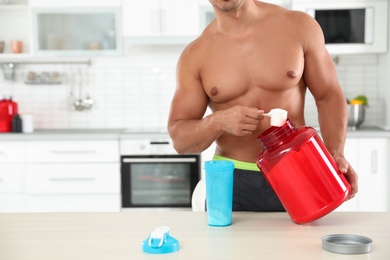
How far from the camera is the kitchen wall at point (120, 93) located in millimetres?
4605

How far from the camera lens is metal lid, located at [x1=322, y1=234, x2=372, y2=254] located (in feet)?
4.96

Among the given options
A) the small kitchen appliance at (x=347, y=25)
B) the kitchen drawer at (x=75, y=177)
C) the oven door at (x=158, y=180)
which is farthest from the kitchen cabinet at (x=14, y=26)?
the small kitchen appliance at (x=347, y=25)

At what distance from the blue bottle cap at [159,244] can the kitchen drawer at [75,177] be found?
262 centimetres

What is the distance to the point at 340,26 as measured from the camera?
4168 millimetres

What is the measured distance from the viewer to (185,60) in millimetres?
2287

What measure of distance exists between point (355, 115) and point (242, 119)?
2600mm

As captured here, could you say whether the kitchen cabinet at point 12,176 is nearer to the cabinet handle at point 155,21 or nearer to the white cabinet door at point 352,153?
the cabinet handle at point 155,21

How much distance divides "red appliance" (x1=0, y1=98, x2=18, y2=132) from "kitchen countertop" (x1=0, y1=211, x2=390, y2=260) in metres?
2.47

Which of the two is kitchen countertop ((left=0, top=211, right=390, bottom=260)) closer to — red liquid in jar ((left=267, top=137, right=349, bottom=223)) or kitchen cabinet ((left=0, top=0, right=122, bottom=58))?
red liquid in jar ((left=267, top=137, right=349, bottom=223))

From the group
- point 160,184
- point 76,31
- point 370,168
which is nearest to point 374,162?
point 370,168

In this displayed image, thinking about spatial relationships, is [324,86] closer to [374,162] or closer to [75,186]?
[374,162]

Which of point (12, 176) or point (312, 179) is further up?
point (312, 179)

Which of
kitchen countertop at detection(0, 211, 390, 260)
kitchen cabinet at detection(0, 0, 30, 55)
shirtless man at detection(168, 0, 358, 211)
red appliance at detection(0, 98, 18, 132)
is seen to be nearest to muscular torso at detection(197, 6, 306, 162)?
shirtless man at detection(168, 0, 358, 211)

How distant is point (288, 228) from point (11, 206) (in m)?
2.86
